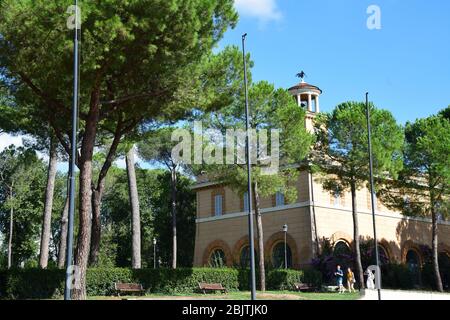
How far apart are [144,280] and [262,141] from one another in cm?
804

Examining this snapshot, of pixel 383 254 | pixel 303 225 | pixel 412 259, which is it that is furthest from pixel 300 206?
pixel 412 259

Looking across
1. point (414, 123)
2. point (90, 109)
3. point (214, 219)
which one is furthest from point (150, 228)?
point (90, 109)

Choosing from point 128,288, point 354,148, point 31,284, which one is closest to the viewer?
point 31,284

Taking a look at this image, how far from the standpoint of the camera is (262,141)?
2564 cm

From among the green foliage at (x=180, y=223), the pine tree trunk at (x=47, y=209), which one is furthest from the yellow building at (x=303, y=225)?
the pine tree trunk at (x=47, y=209)

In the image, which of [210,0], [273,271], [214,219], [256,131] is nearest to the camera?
[210,0]

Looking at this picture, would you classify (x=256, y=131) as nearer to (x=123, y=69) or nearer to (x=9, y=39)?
(x=123, y=69)

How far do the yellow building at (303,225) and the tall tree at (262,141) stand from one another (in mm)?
4424

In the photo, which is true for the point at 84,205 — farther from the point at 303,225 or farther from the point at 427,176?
the point at 427,176

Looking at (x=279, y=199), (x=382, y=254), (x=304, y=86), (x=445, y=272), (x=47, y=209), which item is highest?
(x=304, y=86)

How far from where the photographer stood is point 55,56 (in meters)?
16.3

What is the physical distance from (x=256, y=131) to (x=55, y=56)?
11223 millimetres

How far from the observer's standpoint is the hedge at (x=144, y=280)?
19.2 m

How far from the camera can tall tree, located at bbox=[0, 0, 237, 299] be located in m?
15.8
